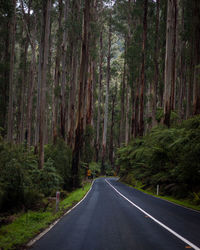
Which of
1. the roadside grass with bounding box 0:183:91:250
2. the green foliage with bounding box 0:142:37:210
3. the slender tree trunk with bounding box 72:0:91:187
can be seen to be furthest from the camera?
the slender tree trunk with bounding box 72:0:91:187

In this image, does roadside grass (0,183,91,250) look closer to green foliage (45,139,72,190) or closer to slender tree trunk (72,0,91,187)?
green foliage (45,139,72,190)

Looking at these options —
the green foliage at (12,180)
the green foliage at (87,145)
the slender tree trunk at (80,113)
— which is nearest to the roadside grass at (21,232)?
the green foliage at (12,180)

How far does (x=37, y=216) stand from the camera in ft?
36.9

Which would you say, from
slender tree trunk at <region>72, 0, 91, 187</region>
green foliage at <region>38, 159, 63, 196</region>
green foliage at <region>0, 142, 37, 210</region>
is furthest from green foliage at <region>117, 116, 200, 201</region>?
green foliage at <region>0, 142, 37, 210</region>

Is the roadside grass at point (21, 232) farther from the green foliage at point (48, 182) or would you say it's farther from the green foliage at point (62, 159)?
the green foliage at point (62, 159)

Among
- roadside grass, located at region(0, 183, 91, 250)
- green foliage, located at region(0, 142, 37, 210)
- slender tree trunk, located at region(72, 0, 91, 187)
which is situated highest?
slender tree trunk, located at region(72, 0, 91, 187)

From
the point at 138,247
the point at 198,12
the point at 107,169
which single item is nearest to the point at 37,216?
the point at 138,247

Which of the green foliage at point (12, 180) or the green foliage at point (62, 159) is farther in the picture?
the green foliage at point (62, 159)

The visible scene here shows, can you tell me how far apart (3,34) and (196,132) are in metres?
27.0

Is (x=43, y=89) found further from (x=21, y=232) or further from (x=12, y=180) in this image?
(x=21, y=232)

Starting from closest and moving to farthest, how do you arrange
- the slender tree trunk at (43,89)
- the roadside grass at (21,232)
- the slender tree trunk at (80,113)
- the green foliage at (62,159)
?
1. the roadside grass at (21,232)
2. the slender tree trunk at (43,89)
3. the green foliage at (62,159)
4. the slender tree trunk at (80,113)

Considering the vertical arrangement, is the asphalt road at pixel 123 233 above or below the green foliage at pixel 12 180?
below

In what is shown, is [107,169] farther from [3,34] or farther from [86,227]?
[86,227]

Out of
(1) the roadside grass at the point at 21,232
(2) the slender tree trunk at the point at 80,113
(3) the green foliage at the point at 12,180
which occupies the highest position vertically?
(2) the slender tree trunk at the point at 80,113
